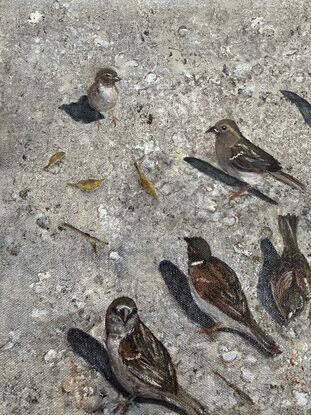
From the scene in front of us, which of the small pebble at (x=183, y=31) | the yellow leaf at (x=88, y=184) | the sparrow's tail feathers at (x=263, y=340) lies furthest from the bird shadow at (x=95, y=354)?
the small pebble at (x=183, y=31)

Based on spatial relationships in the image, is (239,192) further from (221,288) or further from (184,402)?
(184,402)

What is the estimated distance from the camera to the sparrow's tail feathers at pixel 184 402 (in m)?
7.18

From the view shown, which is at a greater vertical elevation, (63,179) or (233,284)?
(233,284)

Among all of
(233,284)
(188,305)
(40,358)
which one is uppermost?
A: (233,284)

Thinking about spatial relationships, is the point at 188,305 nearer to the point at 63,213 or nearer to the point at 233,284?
the point at 233,284

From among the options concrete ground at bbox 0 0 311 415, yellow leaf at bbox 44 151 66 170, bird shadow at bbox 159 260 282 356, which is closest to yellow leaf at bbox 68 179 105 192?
concrete ground at bbox 0 0 311 415

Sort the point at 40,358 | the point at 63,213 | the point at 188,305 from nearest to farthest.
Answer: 1. the point at 40,358
2. the point at 188,305
3. the point at 63,213

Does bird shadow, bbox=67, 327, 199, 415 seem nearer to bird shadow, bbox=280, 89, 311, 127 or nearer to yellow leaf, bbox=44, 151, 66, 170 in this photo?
yellow leaf, bbox=44, 151, 66, 170

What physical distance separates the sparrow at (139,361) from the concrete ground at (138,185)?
0.28 metres

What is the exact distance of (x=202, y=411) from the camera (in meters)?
7.36

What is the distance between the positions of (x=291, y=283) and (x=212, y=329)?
1.03 metres

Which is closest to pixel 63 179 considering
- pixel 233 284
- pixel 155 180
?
pixel 155 180

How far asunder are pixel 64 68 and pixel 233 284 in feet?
15.2

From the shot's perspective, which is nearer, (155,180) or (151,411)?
(151,411)
